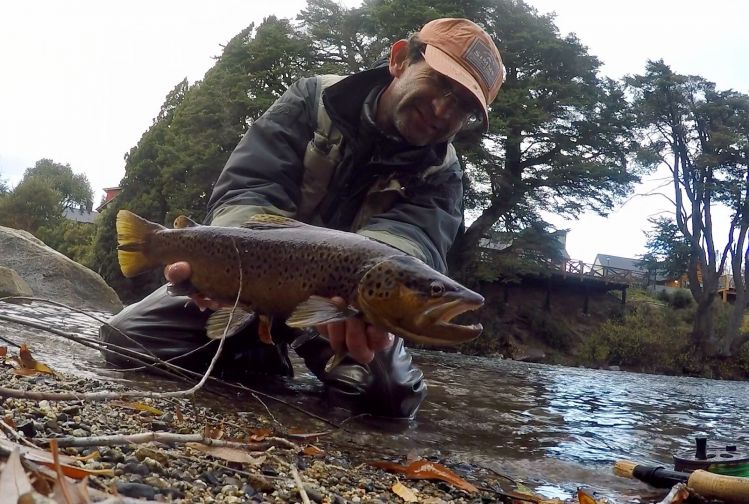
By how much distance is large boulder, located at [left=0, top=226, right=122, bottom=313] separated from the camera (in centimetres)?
1114

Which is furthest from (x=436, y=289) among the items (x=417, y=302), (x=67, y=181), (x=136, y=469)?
(x=67, y=181)

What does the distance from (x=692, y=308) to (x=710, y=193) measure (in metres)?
6.38

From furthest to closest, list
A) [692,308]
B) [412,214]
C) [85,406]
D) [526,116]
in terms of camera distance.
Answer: [692,308] → [526,116] → [412,214] → [85,406]

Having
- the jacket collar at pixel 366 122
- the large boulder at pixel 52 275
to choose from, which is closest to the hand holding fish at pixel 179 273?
the jacket collar at pixel 366 122

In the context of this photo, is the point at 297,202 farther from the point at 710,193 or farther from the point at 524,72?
the point at 710,193

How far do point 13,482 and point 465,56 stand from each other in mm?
3295

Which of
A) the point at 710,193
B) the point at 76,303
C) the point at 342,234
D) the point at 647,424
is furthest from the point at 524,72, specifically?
the point at 342,234

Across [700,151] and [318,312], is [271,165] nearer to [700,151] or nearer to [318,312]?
[318,312]

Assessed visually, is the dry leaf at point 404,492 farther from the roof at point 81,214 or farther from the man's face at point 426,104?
the roof at point 81,214

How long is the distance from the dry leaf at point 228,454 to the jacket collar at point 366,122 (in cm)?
246

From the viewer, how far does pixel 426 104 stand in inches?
147

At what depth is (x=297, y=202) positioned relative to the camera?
4211 millimetres

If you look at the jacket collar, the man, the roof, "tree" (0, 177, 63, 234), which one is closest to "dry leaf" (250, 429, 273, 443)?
the man

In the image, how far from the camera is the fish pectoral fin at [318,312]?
2.43m
